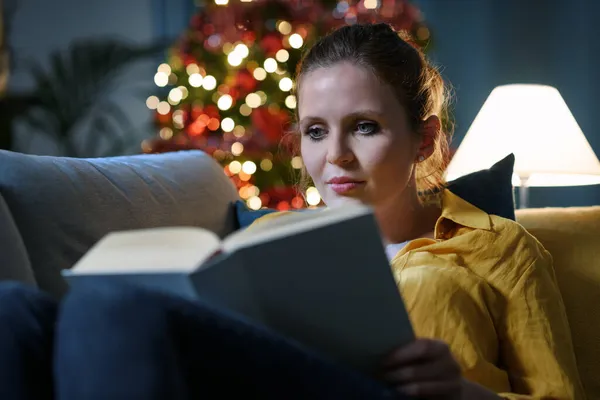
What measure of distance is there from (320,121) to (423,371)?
66cm

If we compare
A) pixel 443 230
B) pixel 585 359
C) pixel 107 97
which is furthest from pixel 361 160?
pixel 107 97

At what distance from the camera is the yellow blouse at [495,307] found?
1042mm

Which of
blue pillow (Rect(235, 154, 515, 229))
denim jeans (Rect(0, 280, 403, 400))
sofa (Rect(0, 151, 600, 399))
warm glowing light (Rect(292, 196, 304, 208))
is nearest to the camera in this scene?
denim jeans (Rect(0, 280, 403, 400))

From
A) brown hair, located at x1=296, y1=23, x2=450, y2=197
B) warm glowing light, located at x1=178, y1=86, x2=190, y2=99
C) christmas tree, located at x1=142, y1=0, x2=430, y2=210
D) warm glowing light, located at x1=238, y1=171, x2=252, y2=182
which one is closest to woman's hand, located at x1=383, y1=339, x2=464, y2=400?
brown hair, located at x1=296, y1=23, x2=450, y2=197

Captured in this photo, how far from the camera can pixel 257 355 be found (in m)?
0.66

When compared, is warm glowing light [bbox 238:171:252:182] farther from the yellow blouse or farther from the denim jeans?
the denim jeans

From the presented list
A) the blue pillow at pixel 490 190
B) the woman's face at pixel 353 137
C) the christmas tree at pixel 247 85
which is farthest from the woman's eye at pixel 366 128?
the christmas tree at pixel 247 85

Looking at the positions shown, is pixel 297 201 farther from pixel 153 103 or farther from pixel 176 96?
pixel 153 103

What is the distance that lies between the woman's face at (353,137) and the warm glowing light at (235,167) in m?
1.83

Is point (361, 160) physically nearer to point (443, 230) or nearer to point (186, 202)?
point (443, 230)

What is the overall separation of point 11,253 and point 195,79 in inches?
87.1

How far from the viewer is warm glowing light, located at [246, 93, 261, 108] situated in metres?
3.20

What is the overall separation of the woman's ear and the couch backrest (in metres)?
0.35

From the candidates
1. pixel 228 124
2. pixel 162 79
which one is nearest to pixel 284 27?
pixel 228 124
